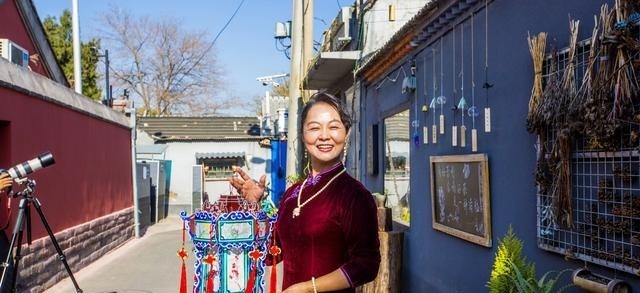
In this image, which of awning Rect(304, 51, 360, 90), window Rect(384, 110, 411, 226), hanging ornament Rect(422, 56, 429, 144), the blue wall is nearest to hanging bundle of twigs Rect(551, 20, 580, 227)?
the blue wall

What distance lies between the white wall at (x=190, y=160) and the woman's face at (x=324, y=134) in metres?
17.7

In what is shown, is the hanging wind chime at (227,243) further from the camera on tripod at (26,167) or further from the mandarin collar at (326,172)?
the camera on tripod at (26,167)

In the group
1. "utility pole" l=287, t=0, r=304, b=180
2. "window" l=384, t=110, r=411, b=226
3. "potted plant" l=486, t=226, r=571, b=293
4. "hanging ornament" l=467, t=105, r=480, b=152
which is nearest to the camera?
"potted plant" l=486, t=226, r=571, b=293

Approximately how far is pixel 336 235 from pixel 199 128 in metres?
20.3

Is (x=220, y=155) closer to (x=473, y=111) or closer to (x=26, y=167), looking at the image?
(x=26, y=167)

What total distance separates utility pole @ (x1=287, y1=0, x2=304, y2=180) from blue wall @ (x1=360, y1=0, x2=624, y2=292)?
12.2ft

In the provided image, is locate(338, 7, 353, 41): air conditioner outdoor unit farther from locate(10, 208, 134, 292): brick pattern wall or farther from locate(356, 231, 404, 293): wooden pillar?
locate(10, 208, 134, 292): brick pattern wall

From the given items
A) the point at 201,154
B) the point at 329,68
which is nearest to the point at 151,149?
the point at 201,154

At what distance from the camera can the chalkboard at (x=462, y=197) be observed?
4594 mm

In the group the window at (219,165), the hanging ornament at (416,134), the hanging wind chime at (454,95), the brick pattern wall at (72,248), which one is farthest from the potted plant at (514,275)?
the window at (219,165)

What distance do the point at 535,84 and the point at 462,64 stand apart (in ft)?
5.07

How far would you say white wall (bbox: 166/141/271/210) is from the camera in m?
20.2

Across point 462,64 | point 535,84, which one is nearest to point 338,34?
point 462,64

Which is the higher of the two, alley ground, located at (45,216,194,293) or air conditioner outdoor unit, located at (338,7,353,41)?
air conditioner outdoor unit, located at (338,7,353,41)
